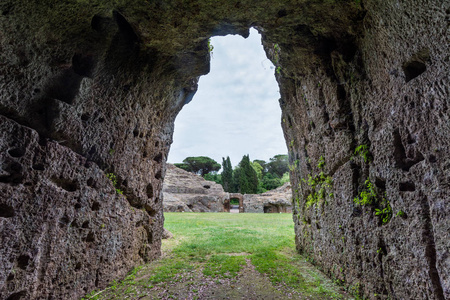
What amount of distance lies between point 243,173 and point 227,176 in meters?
5.19

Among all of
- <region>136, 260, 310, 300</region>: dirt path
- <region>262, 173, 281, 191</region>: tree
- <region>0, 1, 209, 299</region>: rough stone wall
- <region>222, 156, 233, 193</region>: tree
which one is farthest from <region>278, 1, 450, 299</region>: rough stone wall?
<region>262, 173, 281, 191</region>: tree

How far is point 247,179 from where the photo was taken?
4744 centimetres

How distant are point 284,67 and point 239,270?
5.66 metres

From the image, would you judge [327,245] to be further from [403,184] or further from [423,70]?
[423,70]

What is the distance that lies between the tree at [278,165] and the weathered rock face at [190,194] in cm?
2824

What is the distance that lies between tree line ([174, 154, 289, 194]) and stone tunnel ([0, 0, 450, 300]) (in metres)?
40.9

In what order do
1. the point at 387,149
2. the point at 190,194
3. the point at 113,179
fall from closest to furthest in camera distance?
the point at 387,149, the point at 113,179, the point at 190,194

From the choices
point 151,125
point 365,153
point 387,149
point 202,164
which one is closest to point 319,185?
point 365,153

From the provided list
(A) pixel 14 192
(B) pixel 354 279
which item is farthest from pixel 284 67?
(A) pixel 14 192

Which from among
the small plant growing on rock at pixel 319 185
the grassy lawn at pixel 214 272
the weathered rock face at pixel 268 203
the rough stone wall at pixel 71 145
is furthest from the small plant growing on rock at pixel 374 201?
the weathered rock face at pixel 268 203

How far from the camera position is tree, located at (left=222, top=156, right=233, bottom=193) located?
1994 inches

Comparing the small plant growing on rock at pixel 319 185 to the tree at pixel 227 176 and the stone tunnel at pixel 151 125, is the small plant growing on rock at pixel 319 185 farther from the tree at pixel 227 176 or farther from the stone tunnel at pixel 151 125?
the tree at pixel 227 176

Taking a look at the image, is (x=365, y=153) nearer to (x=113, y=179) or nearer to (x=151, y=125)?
(x=113, y=179)

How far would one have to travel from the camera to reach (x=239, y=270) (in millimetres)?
6406
